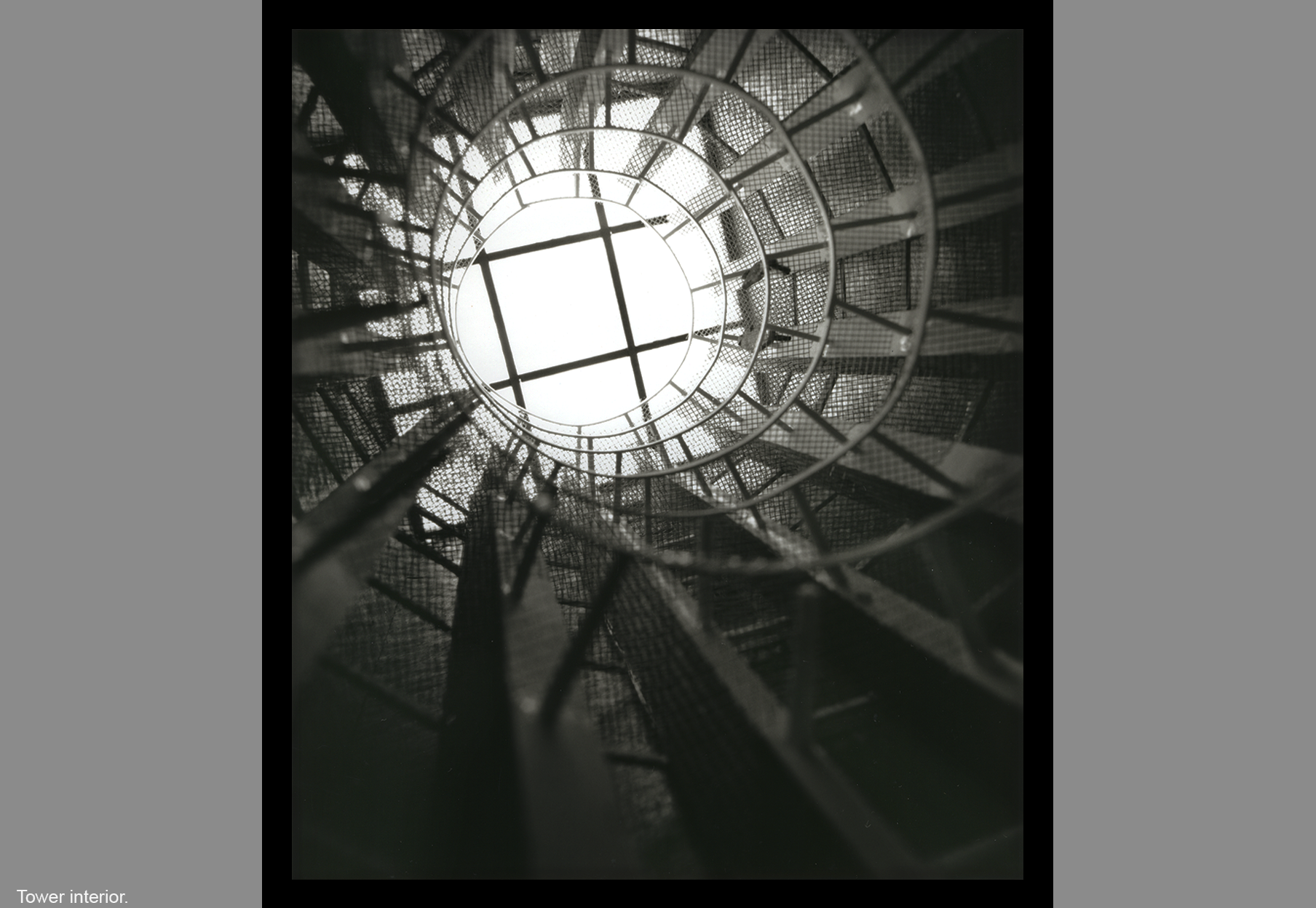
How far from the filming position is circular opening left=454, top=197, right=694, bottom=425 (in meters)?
5.99

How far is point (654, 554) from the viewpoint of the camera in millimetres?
3113

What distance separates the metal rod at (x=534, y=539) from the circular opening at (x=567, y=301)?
107 inches

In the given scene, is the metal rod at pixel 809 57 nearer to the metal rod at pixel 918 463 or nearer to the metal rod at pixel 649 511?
the metal rod at pixel 918 463

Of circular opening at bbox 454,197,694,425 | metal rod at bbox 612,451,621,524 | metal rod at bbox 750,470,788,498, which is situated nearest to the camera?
metal rod at bbox 612,451,621,524

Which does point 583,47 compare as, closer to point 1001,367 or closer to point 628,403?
point 1001,367

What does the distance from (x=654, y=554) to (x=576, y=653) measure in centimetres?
52

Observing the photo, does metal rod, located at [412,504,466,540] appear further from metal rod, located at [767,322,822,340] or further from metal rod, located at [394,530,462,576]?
metal rod, located at [767,322,822,340]

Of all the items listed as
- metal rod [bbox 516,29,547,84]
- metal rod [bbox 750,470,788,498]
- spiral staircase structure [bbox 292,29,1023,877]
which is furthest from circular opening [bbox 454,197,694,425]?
metal rod [bbox 516,29,547,84]

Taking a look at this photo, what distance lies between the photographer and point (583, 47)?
9.06 ft

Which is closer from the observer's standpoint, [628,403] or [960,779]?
[960,779]

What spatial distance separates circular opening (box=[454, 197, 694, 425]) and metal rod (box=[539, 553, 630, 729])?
10.0 ft

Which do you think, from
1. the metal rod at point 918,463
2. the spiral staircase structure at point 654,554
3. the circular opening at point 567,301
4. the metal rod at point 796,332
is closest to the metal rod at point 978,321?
the spiral staircase structure at point 654,554
